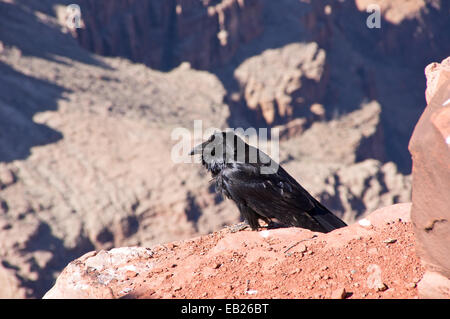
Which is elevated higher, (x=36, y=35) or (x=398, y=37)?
(x=398, y=37)

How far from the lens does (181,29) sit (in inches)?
1837

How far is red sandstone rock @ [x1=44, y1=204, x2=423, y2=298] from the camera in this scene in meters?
4.50

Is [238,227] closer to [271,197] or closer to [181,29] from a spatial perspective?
[271,197]

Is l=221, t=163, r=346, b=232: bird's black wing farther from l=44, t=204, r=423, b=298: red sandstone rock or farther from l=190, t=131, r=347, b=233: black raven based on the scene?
l=44, t=204, r=423, b=298: red sandstone rock

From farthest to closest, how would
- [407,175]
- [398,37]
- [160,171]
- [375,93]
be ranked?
[398,37] → [375,93] → [407,175] → [160,171]

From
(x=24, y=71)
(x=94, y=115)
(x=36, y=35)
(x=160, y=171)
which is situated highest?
(x=36, y=35)

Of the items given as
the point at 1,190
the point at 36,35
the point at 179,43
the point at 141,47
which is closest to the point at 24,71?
the point at 36,35

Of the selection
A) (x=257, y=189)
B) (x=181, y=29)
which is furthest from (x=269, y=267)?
(x=181, y=29)

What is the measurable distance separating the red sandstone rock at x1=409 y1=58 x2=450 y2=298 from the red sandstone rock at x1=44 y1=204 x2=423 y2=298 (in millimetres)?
226

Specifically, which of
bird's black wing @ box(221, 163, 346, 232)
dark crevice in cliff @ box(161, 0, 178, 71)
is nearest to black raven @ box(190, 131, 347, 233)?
bird's black wing @ box(221, 163, 346, 232)

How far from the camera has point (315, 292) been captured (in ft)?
14.5

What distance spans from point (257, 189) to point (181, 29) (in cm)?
4139

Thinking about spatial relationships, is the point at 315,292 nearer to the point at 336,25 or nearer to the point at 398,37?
the point at 336,25
